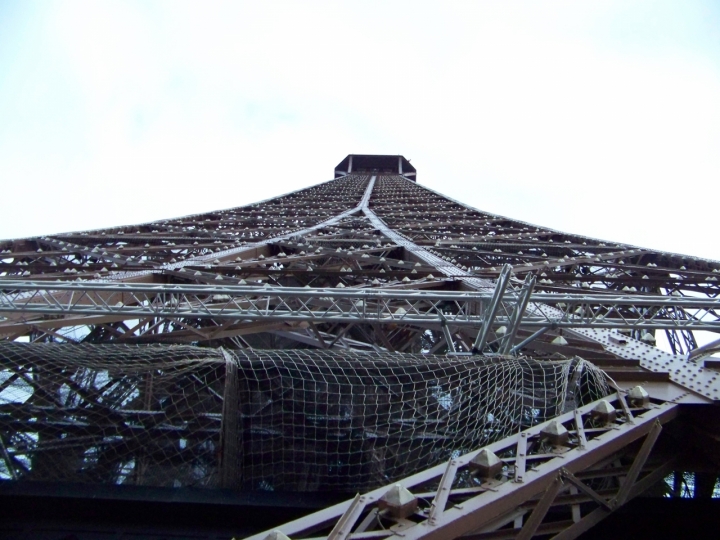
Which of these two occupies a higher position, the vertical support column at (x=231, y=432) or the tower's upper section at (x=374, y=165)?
the tower's upper section at (x=374, y=165)

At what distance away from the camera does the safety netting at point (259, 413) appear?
13.8ft

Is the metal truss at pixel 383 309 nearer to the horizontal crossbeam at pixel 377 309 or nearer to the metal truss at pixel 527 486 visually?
the horizontal crossbeam at pixel 377 309

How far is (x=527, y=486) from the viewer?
3127mm

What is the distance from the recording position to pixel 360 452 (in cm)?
411

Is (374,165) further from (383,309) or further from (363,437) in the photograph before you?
(363,437)

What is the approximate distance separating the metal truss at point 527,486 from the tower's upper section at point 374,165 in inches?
1855

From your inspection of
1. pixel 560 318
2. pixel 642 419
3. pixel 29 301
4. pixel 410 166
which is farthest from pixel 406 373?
pixel 410 166

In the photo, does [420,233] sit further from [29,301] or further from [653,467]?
[653,467]

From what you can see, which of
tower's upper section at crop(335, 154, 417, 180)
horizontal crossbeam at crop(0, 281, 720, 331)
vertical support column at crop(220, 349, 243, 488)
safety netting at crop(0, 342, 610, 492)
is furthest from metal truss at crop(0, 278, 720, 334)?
tower's upper section at crop(335, 154, 417, 180)

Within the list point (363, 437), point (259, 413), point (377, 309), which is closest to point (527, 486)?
point (363, 437)

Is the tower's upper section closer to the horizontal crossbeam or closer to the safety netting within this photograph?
the horizontal crossbeam

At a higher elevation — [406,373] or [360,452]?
[406,373]

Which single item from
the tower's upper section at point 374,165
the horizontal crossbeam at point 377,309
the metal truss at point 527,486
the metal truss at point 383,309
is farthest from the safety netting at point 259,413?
the tower's upper section at point 374,165

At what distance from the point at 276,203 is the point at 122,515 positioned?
83.5 ft
